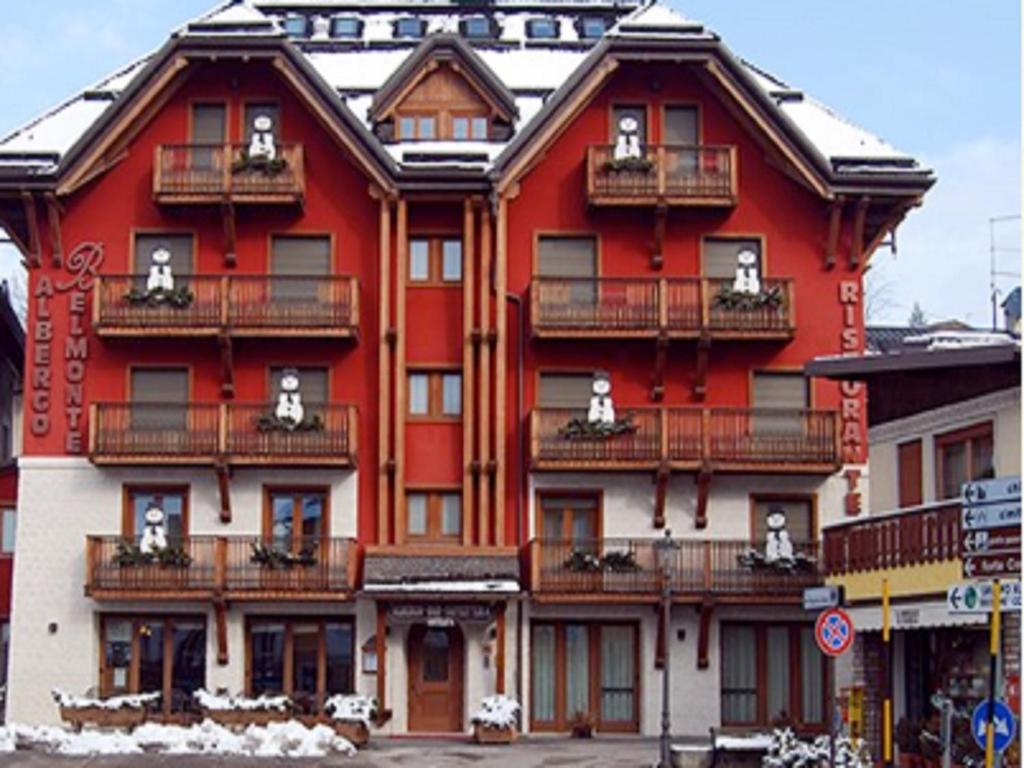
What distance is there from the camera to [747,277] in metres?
38.8

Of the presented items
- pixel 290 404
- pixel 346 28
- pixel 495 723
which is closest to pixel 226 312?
pixel 290 404

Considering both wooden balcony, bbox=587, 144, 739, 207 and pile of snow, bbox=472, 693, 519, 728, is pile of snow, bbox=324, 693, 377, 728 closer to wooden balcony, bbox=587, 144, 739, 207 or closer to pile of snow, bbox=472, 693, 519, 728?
pile of snow, bbox=472, 693, 519, 728

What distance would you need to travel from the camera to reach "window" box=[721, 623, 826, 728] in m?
38.6

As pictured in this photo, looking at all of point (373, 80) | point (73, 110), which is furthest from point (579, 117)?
point (73, 110)

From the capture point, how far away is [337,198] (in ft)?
131

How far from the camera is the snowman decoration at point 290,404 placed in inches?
1508

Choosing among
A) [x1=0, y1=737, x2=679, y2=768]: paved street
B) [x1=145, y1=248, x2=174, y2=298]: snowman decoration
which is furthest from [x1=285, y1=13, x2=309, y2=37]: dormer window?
[x1=0, y1=737, x2=679, y2=768]: paved street

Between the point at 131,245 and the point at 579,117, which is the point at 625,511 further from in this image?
the point at 131,245

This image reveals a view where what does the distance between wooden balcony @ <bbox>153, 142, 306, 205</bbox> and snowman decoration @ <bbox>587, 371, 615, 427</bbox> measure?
7314mm

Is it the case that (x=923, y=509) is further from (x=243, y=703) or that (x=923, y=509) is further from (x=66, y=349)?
(x=66, y=349)

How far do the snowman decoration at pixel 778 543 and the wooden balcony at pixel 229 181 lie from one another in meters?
11.8

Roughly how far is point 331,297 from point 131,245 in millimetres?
4670

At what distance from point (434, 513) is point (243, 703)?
566 cm

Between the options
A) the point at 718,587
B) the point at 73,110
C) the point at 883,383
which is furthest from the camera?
the point at 73,110
